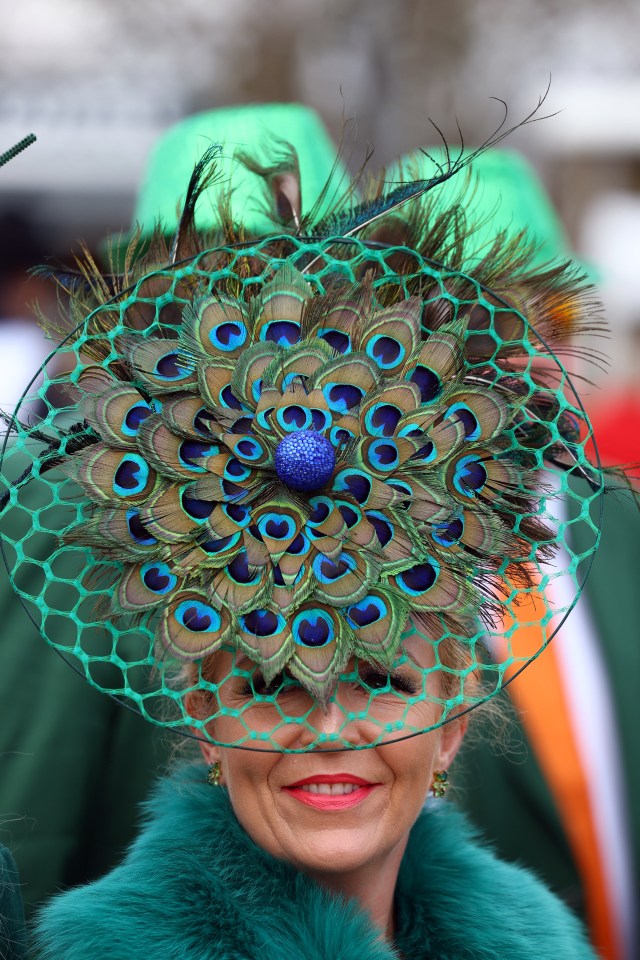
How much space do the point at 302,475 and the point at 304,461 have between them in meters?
0.02

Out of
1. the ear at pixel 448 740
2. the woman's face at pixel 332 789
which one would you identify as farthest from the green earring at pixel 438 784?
the woman's face at pixel 332 789

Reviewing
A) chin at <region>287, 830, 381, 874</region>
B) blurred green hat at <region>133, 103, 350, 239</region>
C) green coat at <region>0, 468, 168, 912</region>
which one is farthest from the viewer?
blurred green hat at <region>133, 103, 350, 239</region>

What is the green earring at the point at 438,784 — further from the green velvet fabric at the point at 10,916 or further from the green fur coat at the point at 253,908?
the green velvet fabric at the point at 10,916

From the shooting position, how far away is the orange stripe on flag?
9.49ft

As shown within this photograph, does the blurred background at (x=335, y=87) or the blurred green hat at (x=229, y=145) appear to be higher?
the blurred background at (x=335, y=87)

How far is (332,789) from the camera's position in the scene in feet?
5.59

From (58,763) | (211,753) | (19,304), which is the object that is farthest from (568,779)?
(19,304)

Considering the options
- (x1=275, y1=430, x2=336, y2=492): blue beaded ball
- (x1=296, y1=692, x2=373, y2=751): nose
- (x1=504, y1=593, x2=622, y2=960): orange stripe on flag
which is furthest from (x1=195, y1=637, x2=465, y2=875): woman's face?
(x1=504, y1=593, x2=622, y2=960): orange stripe on flag

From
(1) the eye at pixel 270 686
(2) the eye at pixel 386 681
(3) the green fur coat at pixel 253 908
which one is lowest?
(3) the green fur coat at pixel 253 908

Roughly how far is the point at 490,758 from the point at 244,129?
1.69m

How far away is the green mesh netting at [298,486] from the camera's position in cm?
161

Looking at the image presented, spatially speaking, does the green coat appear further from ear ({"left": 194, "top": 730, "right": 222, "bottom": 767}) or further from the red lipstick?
the red lipstick

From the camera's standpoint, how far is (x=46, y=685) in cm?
254

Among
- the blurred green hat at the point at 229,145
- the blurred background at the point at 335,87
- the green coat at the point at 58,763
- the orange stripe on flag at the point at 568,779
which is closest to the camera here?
the green coat at the point at 58,763
